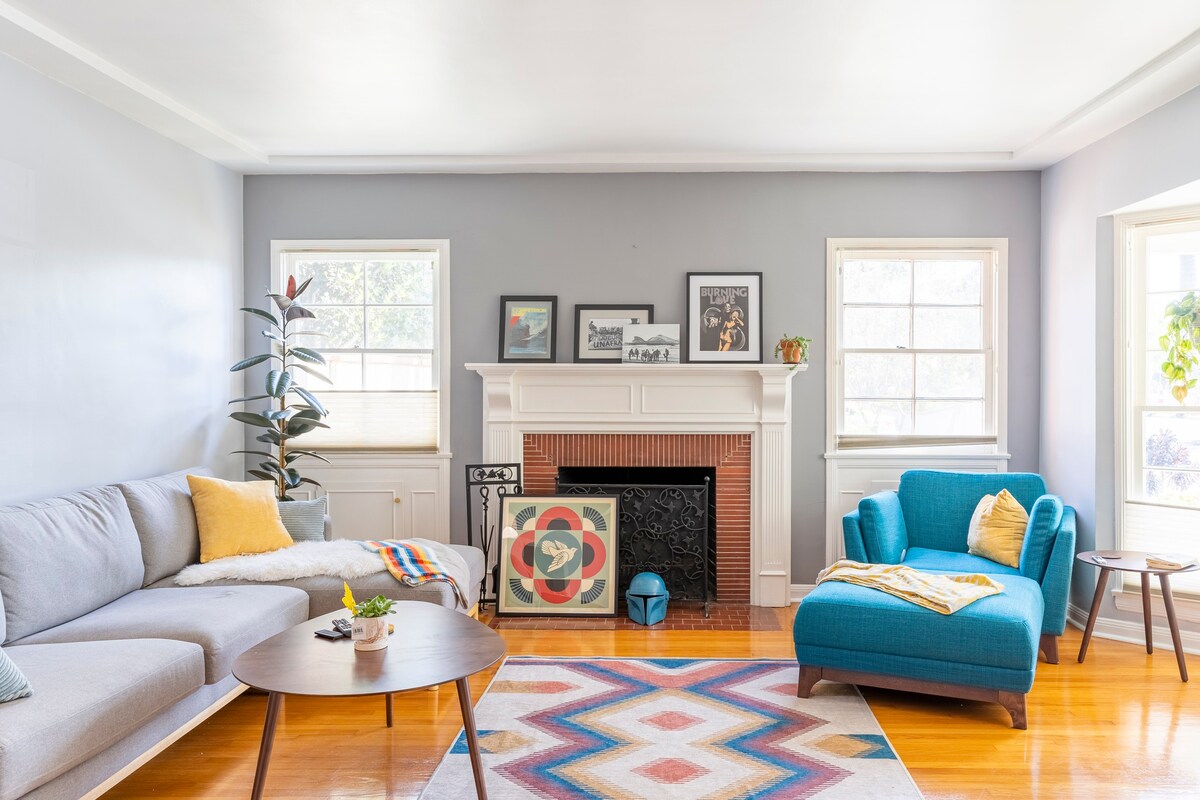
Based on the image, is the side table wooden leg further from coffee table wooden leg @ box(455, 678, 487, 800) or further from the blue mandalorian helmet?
coffee table wooden leg @ box(455, 678, 487, 800)

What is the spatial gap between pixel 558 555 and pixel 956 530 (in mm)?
2198

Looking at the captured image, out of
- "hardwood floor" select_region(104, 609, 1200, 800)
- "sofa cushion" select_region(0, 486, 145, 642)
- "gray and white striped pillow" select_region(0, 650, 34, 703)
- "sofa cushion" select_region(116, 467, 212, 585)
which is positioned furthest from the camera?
"sofa cushion" select_region(116, 467, 212, 585)

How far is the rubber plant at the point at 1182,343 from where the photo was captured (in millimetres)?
4023

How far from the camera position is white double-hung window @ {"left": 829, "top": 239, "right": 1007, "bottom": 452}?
4.96 metres

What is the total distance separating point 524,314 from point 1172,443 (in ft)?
11.7

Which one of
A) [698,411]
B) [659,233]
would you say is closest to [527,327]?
[659,233]

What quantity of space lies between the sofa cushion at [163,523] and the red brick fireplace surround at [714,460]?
1.86m

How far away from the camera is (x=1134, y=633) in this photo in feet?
13.8

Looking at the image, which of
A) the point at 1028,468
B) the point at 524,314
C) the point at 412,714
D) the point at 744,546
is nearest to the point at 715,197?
the point at 524,314

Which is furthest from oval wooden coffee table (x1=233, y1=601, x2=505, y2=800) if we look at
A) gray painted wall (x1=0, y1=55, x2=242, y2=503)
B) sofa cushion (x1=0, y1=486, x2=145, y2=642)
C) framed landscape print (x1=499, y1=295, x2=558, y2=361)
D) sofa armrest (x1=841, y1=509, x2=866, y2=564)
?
framed landscape print (x1=499, y1=295, x2=558, y2=361)

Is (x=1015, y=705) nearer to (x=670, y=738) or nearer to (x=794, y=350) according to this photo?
(x=670, y=738)

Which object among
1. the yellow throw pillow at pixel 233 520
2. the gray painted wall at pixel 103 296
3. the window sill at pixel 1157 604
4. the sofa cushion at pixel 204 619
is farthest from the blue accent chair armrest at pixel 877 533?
the gray painted wall at pixel 103 296

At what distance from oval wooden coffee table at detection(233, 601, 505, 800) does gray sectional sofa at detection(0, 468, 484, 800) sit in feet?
1.14

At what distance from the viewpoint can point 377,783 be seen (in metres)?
2.67
